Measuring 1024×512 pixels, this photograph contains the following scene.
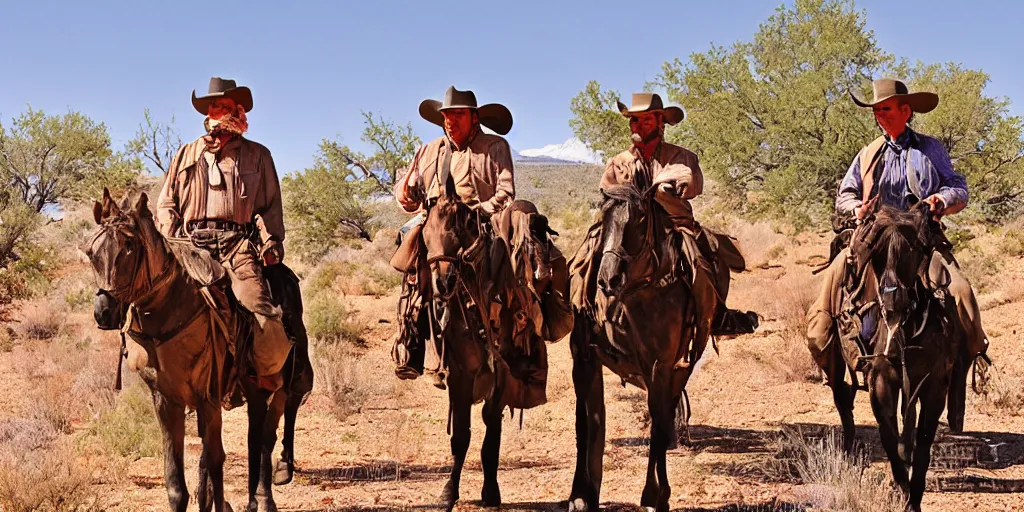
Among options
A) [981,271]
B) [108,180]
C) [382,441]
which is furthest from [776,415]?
[108,180]

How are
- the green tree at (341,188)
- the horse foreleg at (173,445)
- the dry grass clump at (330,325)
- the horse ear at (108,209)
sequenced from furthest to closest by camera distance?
the green tree at (341,188) → the dry grass clump at (330,325) → the horse foreleg at (173,445) → the horse ear at (108,209)

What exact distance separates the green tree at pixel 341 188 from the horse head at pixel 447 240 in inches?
906

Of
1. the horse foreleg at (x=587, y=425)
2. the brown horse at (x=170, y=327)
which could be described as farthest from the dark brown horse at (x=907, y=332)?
the brown horse at (x=170, y=327)

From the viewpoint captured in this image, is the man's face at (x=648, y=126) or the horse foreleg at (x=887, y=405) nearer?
the horse foreleg at (x=887, y=405)

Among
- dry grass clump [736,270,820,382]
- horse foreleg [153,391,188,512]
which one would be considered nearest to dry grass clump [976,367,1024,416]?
dry grass clump [736,270,820,382]

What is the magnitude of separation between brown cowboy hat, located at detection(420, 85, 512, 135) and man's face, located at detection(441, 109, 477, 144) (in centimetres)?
6

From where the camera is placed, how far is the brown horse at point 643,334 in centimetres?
691

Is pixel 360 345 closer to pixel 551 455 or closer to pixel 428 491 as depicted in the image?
pixel 551 455

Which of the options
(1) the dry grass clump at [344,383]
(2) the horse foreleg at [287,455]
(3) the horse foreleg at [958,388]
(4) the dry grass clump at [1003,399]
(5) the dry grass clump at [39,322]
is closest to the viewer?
(3) the horse foreleg at [958,388]

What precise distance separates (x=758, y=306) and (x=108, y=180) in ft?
66.6

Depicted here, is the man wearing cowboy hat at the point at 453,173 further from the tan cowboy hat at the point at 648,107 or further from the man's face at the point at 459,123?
the tan cowboy hat at the point at 648,107

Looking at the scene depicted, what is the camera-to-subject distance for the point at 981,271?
64.5ft

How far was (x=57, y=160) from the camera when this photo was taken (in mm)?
32062

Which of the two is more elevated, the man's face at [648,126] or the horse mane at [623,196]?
the man's face at [648,126]
